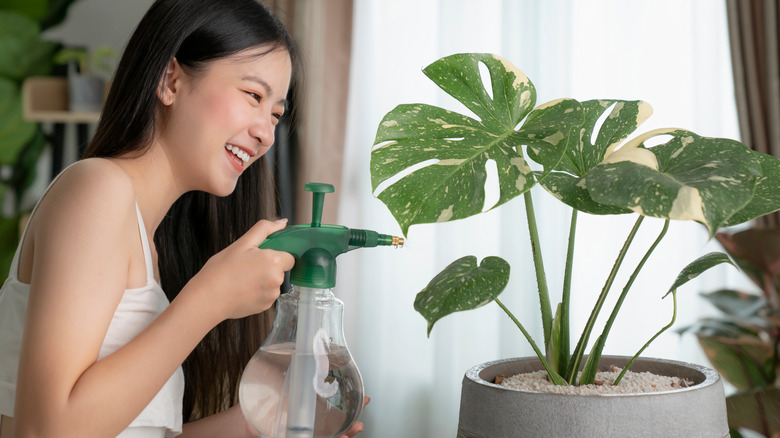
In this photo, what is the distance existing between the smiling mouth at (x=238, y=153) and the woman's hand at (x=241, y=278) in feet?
0.74

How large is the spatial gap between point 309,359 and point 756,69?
1.59m

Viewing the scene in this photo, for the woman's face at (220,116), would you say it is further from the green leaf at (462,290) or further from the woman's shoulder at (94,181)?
the green leaf at (462,290)

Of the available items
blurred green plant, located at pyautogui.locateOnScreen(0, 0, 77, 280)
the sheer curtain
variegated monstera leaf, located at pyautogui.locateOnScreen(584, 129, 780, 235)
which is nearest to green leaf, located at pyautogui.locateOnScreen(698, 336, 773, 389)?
the sheer curtain

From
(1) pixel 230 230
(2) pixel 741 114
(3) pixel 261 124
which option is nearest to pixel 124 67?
(3) pixel 261 124

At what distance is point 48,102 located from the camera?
272 centimetres

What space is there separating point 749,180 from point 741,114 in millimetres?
1443

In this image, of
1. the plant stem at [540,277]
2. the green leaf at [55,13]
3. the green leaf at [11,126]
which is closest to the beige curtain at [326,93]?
the green leaf at [55,13]

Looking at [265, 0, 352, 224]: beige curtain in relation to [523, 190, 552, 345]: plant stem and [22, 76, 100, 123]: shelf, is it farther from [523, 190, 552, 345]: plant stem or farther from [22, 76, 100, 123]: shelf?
[523, 190, 552, 345]: plant stem

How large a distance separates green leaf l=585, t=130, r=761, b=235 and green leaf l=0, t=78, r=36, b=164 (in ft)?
9.42

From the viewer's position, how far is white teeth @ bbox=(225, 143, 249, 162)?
926 mm

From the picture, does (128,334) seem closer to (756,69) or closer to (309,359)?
(309,359)

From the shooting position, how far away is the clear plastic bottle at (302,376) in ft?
2.12

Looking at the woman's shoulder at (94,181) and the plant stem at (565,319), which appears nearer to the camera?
the plant stem at (565,319)

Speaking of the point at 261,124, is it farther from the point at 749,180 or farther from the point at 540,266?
the point at 749,180
